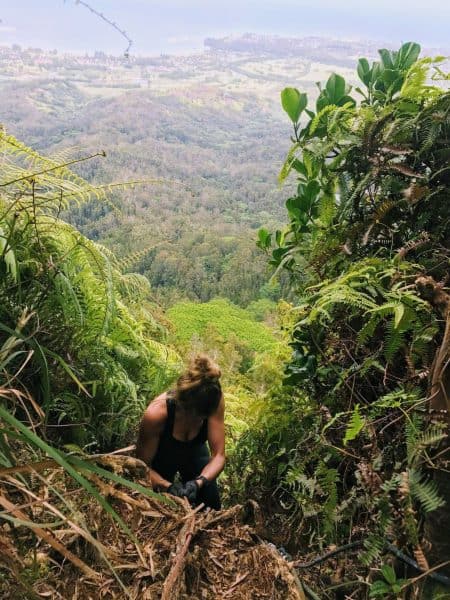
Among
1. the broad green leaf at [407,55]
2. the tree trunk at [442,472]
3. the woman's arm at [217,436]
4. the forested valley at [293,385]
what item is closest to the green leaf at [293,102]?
the forested valley at [293,385]

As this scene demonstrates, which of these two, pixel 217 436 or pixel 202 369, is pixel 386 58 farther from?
pixel 217 436

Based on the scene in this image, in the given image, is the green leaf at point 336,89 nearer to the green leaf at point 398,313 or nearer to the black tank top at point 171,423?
the green leaf at point 398,313

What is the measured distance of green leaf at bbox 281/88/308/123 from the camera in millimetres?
2016

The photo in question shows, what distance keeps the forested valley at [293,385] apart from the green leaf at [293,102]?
13mm

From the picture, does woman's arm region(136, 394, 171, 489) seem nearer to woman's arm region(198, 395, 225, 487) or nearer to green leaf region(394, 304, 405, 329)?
woman's arm region(198, 395, 225, 487)

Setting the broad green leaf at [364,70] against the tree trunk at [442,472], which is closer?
the tree trunk at [442,472]

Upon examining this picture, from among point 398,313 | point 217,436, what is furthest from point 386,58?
point 217,436

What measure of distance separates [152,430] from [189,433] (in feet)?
1.53

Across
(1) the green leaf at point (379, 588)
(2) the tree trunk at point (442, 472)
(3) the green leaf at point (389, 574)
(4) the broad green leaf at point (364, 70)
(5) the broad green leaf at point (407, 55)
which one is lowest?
(1) the green leaf at point (379, 588)

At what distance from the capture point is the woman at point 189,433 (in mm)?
2717

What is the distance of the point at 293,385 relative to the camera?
1.95 m

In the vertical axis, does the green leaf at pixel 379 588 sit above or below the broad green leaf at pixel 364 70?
below

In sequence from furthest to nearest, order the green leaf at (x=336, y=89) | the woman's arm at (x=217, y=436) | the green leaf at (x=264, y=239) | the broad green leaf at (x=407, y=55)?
1. the woman's arm at (x=217, y=436)
2. the green leaf at (x=264, y=239)
3. the green leaf at (x=336, y=89)
4. the broad green leaf at (x=407, y=55)

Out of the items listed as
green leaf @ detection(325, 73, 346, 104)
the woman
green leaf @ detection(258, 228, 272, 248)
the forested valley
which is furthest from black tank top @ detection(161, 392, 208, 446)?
green leaf @ detection(325, 73, 346, 104)
